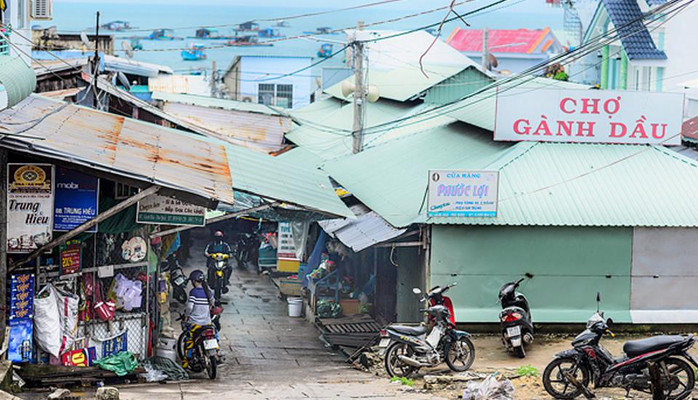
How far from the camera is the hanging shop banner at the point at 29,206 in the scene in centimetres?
1198

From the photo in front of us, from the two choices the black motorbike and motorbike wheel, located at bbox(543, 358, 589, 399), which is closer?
A: motorbike wheel, located at bbox(543, 358, 589, 399)

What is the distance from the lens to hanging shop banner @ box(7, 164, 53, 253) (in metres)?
12.0

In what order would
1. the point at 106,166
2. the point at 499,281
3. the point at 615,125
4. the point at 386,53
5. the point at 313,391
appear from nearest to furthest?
the point at 106,166 < the point at 313,391 < the point at 499,281 < the point at 615,125 < the point at 386,53

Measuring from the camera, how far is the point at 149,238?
14.8 metres

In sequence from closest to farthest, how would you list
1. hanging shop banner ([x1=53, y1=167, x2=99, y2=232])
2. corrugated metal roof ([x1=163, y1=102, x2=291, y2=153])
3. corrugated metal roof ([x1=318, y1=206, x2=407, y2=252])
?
1. hanging shop banner ([x1=53, y1=167, x2=99, y2=232])
2. corrugated metal roof ([x1=318, y1=206, x2=407, y2=252])
3. corrugated metal roof ([x1=163, y1=102, x2=291, y2=153])

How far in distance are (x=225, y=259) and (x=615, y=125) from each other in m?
8.39

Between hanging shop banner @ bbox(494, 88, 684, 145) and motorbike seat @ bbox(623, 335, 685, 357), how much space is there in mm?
6598

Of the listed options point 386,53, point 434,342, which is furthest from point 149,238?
point 386,53

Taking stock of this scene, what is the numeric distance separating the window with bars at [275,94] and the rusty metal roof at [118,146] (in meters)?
40.9

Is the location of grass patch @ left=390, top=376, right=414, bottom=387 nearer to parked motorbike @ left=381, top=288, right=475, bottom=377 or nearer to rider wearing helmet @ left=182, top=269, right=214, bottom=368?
parked motorbike @ left=381, top=288, right=475, bottom=377

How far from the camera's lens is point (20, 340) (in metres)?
12.3

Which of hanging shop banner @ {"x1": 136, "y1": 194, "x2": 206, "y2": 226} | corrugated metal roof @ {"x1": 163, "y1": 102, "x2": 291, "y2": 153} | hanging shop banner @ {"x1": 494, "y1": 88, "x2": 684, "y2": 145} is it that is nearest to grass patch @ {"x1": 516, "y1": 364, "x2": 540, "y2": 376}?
hanging shop banner @ {"x1": 136, "y1": 194, "x2": 206, "y2": 226}

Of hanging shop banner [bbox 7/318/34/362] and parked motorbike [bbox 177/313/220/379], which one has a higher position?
hanging shop banner [bbox 7/318/34/362]

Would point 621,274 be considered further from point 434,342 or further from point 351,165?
point 351,165
